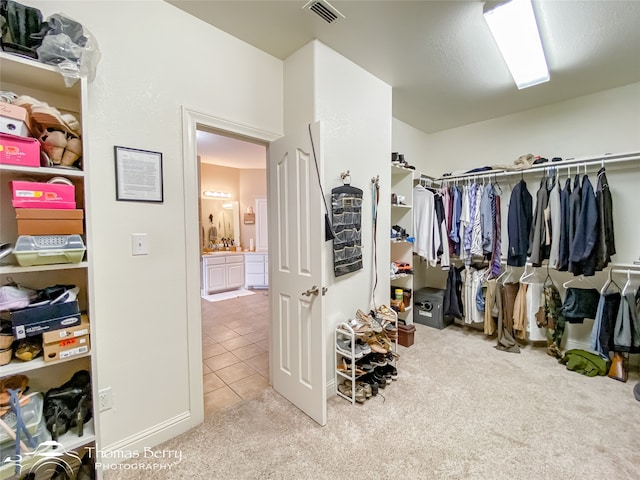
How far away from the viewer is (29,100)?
1.12 meters

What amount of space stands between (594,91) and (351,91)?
2.59m

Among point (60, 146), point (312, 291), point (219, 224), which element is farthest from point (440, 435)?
point (219, 224)

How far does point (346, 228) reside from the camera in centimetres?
213

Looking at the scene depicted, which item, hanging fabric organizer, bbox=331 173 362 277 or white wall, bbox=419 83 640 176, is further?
white wall, bbox=419 83 640 176

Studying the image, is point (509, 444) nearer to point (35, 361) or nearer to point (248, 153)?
point (35, 361)

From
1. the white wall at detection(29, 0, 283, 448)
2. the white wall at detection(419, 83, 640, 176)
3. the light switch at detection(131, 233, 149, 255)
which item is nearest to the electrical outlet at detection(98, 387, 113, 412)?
the white wall at detection(29, 0, 283, 448)

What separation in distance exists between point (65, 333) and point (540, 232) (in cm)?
378

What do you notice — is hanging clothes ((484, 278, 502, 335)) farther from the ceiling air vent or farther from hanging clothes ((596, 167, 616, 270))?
the ceiling air vent

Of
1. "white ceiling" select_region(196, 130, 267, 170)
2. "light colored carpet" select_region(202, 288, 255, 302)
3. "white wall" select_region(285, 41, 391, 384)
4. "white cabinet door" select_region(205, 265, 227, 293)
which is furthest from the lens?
"white cabinet door" select_region(205, 265, 227, 293)

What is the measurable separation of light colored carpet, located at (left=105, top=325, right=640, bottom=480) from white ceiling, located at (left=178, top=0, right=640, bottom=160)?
8.83ft

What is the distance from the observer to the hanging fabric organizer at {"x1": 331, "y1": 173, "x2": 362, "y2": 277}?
204cm

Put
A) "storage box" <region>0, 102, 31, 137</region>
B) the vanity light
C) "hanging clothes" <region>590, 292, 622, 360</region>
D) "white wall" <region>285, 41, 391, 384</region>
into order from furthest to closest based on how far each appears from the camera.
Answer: the vanity light, "hanging clothes" <region>590, 292, 622, 360</region>, "white wall" <region>285, 41, 391, 384</region>, "storage box" <region>0, 102, 31, 137</region>

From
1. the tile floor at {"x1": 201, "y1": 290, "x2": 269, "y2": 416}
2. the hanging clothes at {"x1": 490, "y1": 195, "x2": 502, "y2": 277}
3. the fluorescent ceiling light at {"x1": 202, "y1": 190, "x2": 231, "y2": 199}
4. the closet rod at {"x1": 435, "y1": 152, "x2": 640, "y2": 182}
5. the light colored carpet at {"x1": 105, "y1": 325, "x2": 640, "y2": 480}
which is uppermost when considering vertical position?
the fluorescent ceiling light at {"x1": 202, "y1": 190, "x2": 231, "y2": 199}

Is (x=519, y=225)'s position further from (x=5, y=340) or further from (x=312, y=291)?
(x=5, y=340)
